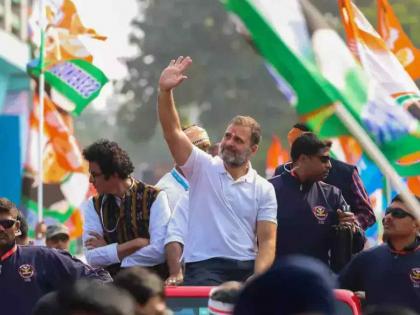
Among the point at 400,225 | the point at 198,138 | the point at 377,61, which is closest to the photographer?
the point at 377,61

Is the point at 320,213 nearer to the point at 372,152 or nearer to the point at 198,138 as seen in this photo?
the point at 198,138

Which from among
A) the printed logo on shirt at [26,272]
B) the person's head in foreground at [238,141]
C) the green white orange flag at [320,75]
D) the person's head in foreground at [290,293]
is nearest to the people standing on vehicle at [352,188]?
the person's head in foreground at [238,141]

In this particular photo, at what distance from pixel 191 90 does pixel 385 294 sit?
5485 centimetres

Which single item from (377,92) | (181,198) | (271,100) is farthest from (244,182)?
(271,100)

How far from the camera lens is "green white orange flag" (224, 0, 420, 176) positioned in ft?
17.4

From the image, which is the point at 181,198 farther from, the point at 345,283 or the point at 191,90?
the point at 191,90

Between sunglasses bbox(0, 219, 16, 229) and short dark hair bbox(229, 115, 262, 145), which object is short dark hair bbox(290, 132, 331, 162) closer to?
short dark hair bbox(229, 115, 262, 145)

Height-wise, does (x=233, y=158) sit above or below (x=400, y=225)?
above

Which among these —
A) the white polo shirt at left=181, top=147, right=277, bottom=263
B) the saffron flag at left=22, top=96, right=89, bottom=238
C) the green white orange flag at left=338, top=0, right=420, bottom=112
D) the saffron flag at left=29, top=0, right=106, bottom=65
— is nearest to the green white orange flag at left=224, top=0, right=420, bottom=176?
the green white orange flag at left=338, top=0, right=420, bottom=112

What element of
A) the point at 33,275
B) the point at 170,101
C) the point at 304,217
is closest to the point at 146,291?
the point at 170,101

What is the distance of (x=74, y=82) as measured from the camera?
17.3m

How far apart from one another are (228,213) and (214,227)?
0.12 m

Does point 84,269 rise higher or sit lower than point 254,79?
lower

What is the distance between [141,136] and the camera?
226 feet
